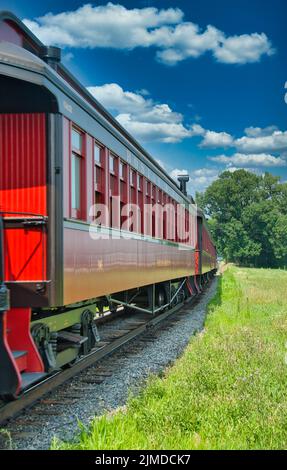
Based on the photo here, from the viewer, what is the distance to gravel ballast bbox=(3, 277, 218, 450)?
17.5 feet

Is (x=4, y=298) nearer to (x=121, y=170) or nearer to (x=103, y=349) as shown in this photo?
(x=121, y=170)

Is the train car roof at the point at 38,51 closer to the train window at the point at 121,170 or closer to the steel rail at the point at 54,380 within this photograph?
the train window at the point at 121,170

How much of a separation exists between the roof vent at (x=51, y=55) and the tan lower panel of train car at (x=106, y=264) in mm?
1771

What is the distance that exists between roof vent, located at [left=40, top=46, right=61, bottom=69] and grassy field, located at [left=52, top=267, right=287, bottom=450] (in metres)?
3.50

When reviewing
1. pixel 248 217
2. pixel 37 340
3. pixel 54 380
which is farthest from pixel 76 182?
pixel 248 217

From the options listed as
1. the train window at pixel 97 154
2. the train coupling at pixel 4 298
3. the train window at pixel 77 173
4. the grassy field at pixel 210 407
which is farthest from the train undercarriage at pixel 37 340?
the train window at pixel 97 154

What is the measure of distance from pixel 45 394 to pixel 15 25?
12.6ft

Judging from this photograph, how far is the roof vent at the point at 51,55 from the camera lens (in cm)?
632

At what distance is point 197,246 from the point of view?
20.8 meters

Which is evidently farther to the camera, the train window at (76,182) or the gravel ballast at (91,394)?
the train window at (76,182)

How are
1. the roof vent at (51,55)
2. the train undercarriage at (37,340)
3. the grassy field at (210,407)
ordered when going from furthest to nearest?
the roof vent at (51,55) → the train undercarriage at (37,340) → the grassy field at (210,407)

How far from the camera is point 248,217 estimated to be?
3275 inches
